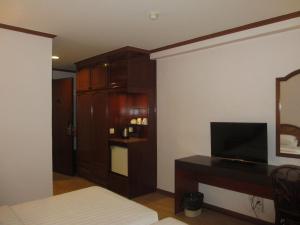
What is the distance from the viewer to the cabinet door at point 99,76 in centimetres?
431

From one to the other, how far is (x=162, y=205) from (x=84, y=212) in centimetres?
187

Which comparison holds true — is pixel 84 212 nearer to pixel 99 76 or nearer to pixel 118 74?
pixel 118 74

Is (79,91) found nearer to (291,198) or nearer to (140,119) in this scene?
(140,119)

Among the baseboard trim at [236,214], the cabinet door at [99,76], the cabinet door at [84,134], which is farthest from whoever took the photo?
the cabinet door at [84,134]

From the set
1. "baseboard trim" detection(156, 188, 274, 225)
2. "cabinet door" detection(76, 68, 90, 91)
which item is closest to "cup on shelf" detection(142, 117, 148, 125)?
"cabinet door" detection(76, 68, 90, 91)

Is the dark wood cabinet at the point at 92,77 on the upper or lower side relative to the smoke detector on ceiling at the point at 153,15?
lower

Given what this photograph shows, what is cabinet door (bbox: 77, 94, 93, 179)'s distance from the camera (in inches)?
185

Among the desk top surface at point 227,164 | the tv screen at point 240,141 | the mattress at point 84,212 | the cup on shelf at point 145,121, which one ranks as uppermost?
the cup on shelf at point 145,121

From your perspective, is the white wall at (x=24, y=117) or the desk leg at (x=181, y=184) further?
the desk leg at (x=181, y=184)

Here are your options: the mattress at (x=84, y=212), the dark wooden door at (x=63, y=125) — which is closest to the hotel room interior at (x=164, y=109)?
the mattress at (x=84, y=212)

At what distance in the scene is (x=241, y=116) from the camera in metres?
3.09

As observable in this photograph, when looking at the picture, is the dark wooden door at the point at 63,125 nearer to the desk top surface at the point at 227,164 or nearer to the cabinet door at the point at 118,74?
the cabinet door at the point at 118,74

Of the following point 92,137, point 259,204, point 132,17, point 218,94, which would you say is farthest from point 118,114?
point 259,204

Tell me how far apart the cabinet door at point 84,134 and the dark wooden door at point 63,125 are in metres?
0.24
